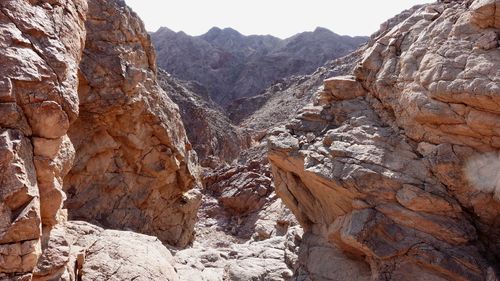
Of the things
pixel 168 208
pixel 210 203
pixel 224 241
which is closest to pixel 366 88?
pixel 168 208

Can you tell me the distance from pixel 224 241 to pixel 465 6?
A: 21.6 metres

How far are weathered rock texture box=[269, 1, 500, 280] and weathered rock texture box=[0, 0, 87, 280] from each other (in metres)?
6.54

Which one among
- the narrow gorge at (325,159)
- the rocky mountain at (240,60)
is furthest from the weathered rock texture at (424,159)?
the rocky mountain at (240,60)

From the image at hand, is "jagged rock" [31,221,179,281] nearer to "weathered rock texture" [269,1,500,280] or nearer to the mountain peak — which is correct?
"weathered rock texture" [269,1,500,280]

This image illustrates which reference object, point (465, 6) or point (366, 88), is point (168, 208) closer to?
point (366, 88)

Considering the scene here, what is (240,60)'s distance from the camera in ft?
301

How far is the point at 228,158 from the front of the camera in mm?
49312

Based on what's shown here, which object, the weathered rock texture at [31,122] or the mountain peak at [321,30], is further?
the mountain peak at [321,30]

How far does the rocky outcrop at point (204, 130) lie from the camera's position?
4328cm

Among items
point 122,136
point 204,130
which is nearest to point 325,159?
point 122,136

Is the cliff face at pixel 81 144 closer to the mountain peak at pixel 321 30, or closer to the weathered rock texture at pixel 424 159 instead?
the weathered rock texture at pixel 424 159

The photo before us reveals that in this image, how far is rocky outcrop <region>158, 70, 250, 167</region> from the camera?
43.3 metres

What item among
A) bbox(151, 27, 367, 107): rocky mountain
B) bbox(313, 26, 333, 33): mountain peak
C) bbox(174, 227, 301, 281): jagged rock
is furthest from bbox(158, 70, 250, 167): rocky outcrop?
bbox(313, 26, 333, 33): mountain peak

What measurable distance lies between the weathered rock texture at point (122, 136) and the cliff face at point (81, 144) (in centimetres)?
5
